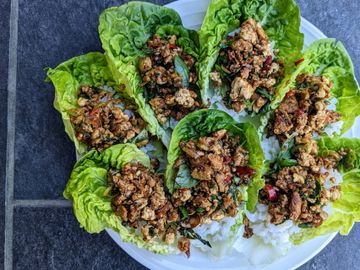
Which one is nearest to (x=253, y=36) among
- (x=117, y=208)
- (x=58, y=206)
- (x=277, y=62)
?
(x=277, y=62)

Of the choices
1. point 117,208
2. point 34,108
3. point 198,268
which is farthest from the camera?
point 34,108

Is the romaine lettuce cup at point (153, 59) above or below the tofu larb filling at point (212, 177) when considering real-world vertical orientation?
above

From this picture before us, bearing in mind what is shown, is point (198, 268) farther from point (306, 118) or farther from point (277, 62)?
point (277, 62)

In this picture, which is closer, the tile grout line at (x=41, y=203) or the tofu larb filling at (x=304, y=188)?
the tofu larb filling at (x=304, y=188)

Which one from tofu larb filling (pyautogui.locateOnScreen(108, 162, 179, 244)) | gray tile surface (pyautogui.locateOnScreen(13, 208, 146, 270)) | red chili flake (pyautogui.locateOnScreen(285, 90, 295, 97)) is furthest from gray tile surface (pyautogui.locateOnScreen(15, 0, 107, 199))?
red chili flake (pyautogui.locateOnScreen(285, 90, 295, 97))

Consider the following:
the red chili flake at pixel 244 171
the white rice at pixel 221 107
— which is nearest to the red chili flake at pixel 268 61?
the white rice at pixel 221 107

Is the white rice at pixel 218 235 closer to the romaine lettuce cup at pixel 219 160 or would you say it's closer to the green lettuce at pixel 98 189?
the romaine lettuce cup at pixel 219 160

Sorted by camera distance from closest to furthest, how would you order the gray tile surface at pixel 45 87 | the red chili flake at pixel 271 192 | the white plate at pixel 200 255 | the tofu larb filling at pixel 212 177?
the tofu larb filling at pixel 212 177
the red chili flake at pixel 271 192
the white plate at pixel 200 255
the gray tile surface at pixel 45 87
